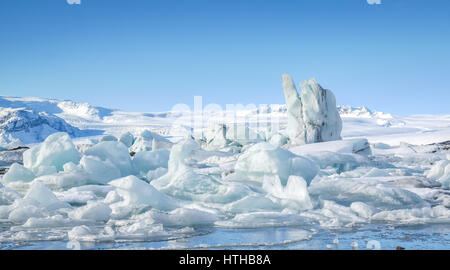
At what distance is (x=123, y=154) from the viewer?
13609 millimetres

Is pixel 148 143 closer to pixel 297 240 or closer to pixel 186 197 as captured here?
pixel 186 197

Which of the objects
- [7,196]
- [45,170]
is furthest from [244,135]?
[7,196]

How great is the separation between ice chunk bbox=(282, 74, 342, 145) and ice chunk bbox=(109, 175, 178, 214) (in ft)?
61.4

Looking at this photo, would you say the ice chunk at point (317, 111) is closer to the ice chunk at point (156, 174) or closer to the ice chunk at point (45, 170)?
the ice chunk at point (156, 174)

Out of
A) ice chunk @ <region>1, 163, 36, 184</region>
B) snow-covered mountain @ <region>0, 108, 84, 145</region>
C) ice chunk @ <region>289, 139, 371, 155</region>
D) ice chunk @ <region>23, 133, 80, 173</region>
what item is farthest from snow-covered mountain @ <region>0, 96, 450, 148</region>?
ice chunk @ <region>1, 163, 36, 184</region>

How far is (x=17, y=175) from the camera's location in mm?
12234

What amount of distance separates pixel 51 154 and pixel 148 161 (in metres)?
2.93

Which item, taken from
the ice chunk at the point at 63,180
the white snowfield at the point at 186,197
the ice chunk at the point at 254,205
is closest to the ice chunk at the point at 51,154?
the white snowfield at the point at 186,197

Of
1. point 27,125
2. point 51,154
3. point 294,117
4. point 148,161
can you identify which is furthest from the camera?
point 27,125

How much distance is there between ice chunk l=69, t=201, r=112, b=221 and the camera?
7.16 meters

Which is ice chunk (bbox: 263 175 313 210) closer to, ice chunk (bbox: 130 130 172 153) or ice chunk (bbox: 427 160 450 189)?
ice chunk (bbox: 427 160 450 189)

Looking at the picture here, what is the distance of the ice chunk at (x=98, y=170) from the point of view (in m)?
11.8

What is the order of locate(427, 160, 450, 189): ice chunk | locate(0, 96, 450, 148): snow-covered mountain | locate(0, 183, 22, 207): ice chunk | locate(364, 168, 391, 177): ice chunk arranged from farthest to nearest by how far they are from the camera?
locate(0, 96, 450, 148): snow-covered mountain
locate(364, 168, 391, 177): ice chunk
locate(427, 160, 450, 189): ice chunk
locate(0, 183, 22, 207): ice chunk
